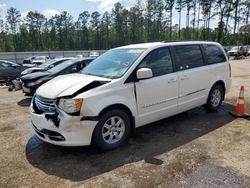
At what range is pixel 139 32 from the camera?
240 ft

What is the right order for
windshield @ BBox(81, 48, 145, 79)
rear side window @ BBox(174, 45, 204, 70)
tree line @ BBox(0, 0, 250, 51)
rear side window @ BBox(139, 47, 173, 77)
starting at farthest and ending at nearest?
tree line @ BBox(0, 0, 250, 51)
rear side window @ BBox(174, 45, 204, 70)
rear side window @ BBox(139, 47, 173, 77)
windshield @ BBox(81, 48, 145, 79)

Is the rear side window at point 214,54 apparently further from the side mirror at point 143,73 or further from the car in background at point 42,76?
the car in background at point 42,76

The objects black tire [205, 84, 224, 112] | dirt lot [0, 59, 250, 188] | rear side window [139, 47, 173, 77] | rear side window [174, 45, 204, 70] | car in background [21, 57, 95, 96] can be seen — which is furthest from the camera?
car in background [21, 57, 95, 96]

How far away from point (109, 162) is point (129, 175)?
507 millimetres

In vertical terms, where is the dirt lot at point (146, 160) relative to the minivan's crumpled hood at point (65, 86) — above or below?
below

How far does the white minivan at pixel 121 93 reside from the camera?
3949 millimetres

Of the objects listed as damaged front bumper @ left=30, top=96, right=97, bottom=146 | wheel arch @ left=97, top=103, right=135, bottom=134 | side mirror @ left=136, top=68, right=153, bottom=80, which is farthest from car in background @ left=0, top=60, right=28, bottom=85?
side mirror @ left=136, top=68, right=153, bottom=80

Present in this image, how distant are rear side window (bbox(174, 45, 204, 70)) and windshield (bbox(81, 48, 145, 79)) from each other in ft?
3.14

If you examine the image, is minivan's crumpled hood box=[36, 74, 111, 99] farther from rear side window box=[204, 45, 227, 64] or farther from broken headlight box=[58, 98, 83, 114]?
rear side window box=[204, 45, 227, 64]

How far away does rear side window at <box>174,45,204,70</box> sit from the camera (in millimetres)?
5387

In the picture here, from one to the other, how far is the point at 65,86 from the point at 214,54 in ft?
13.1

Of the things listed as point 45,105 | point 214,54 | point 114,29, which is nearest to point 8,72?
point 45,105

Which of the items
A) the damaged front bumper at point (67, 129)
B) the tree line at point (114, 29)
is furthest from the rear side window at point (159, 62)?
the tree line at point (114, 29)

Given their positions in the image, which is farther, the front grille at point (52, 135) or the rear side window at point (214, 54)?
the rear side window at point (214, 54)
